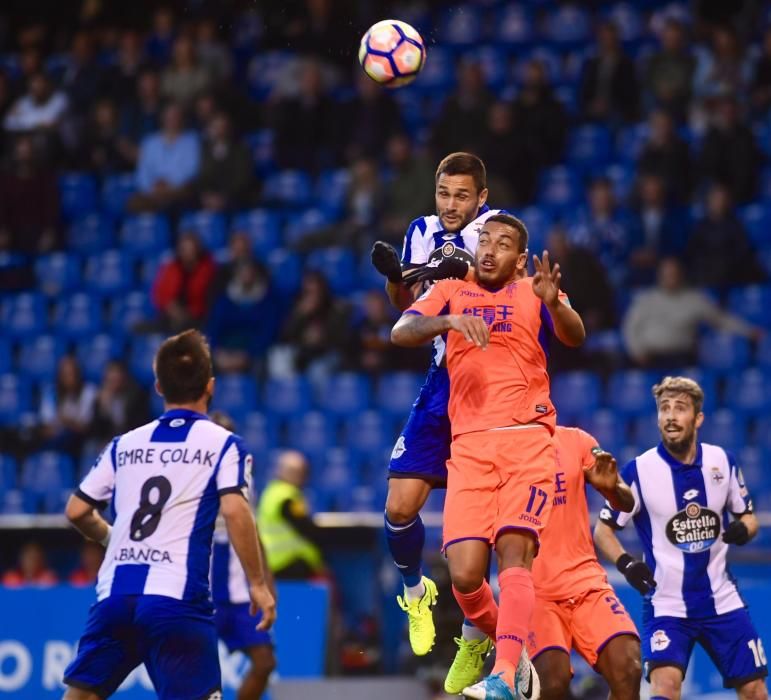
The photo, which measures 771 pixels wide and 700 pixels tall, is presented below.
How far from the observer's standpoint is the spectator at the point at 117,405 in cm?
1511

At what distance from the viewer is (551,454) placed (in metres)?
7.40

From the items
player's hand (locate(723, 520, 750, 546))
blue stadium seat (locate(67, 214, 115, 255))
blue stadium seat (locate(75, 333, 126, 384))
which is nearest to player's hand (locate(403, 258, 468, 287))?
player's hand (locate(723, 520, 750, 546))

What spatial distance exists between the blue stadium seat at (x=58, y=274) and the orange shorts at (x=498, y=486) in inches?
439

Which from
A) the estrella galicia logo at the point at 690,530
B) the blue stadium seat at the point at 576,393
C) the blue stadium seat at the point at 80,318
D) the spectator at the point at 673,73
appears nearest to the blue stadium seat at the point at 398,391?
the blue stadium seat at the point at 576,393

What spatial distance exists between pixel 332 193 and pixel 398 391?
3234 mm

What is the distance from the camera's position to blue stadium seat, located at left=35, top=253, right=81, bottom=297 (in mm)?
17656

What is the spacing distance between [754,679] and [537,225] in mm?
7743

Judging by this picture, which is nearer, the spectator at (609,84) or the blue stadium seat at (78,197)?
the spectator at (609,84)

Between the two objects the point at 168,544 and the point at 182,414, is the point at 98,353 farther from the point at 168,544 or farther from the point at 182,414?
the point at 168,544

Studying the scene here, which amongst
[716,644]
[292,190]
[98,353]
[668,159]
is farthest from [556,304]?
[292,190]

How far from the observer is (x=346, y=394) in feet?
49.9

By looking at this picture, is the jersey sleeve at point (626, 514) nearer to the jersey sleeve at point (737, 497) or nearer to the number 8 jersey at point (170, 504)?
the jersey sleeve at point (737, 497)

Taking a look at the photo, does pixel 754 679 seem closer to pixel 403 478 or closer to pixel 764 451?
pixel 403 478

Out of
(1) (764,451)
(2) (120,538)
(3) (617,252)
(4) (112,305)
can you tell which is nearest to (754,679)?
(2) (120,538)
